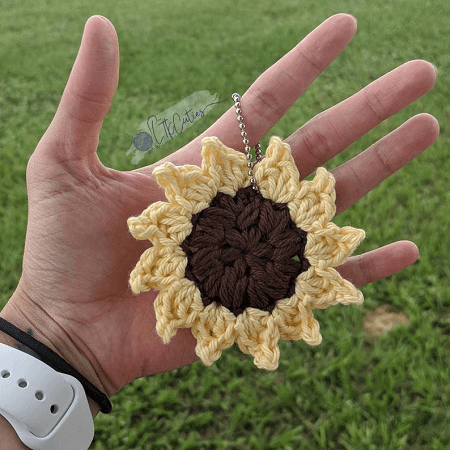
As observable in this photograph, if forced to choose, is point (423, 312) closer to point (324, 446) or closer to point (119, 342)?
point (324, 446)

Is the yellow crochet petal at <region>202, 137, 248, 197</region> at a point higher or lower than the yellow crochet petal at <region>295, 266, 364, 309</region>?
higher

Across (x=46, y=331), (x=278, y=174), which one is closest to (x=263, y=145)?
(x=278, y=174)

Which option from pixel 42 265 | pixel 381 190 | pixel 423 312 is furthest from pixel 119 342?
pixel 381 190

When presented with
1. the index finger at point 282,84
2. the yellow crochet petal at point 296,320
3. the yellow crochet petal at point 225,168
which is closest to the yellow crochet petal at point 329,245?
the yellow crochet petal at point 296,320

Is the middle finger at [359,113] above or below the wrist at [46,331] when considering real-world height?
above

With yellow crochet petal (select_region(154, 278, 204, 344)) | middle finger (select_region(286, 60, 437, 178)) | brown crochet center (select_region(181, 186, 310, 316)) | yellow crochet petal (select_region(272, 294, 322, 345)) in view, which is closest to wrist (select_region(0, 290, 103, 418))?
yellow crochet petal (select_region(154, 278, 204, 344))

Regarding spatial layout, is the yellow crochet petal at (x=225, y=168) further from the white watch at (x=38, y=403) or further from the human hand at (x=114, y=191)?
the white watch at (x=38, y=403)

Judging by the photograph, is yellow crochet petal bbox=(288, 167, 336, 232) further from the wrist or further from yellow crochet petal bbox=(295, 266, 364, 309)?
the wrist
